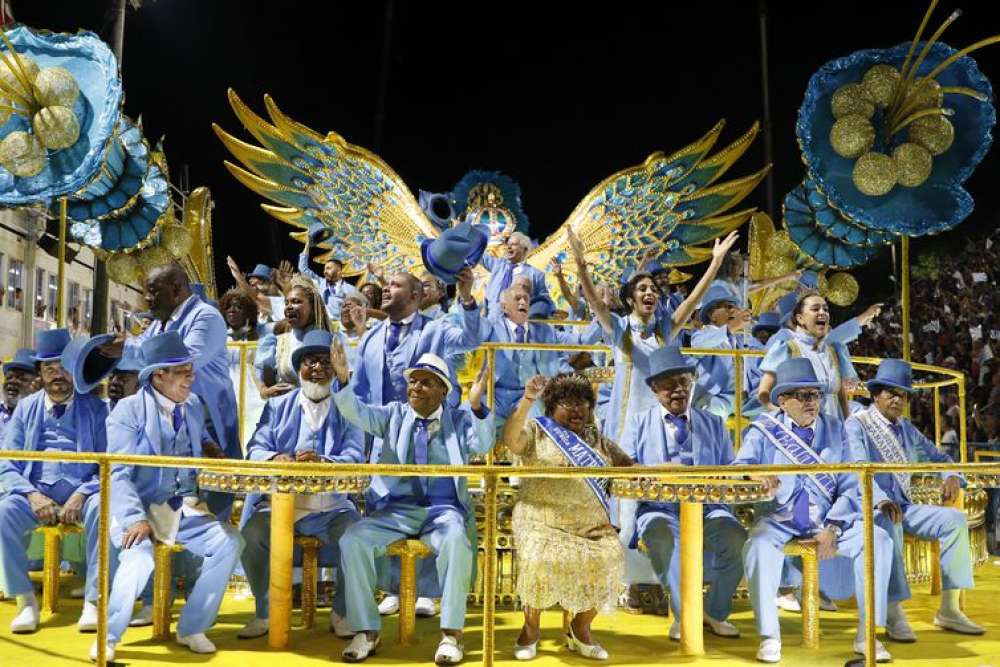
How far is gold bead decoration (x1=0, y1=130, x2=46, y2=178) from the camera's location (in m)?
7.20

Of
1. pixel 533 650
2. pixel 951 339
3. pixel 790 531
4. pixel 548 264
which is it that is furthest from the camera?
pixel 951 339

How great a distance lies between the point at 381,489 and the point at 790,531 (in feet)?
6.53

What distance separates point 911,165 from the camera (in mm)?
7750

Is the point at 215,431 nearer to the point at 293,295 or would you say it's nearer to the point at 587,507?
the point at 293,295

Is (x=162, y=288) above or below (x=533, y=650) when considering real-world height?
above

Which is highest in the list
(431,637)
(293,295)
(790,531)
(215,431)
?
(293,295)

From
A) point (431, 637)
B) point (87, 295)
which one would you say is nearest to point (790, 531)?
point (431, 637)

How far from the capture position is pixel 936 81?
7.94 metres

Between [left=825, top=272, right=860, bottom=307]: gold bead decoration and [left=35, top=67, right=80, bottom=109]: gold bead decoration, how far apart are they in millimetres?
8187

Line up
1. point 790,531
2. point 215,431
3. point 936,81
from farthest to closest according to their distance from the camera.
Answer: point 936,81, point 215,431, point 790,531

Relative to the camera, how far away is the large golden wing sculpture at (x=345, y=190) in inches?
479

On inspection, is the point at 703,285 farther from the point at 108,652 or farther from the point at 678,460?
the point at 108,652

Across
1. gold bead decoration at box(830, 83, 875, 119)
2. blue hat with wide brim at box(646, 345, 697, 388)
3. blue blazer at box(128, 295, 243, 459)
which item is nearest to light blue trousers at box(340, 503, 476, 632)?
blue blazer at box(128, 295, 243, 459)

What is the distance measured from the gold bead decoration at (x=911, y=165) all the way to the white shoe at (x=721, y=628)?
143 inches
